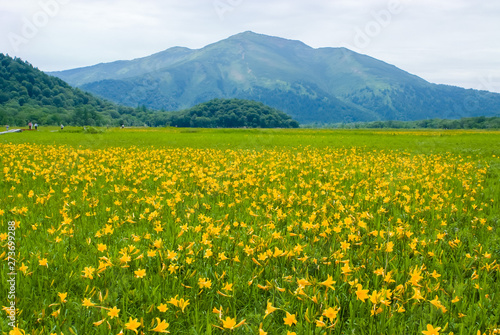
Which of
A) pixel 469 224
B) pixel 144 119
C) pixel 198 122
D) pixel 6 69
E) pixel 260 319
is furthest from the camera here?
pixel 144 119

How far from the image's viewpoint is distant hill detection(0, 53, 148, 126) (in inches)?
5064

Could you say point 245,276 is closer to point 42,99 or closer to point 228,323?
point 228,323

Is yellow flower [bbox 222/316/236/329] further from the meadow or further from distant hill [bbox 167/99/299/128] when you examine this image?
distant hill [bbox 167/99/299/128]

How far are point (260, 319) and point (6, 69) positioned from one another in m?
199

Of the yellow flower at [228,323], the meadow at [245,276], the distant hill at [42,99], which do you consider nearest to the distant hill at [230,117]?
the distant hill at [42,99]

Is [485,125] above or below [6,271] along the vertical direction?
above

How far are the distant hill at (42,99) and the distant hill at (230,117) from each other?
81.5 feet

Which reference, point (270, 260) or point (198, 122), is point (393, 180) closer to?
point (270, 260)

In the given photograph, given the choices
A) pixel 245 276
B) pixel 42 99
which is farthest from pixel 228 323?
pixel 42 99

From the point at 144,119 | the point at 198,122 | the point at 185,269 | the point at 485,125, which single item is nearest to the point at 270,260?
the point at 185,269

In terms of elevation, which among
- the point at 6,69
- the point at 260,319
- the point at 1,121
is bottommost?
the point at 260,319

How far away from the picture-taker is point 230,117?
170 meters

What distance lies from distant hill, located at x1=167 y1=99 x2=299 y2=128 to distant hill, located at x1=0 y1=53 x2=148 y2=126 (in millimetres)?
24845

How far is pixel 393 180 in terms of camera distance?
27.5 feet
